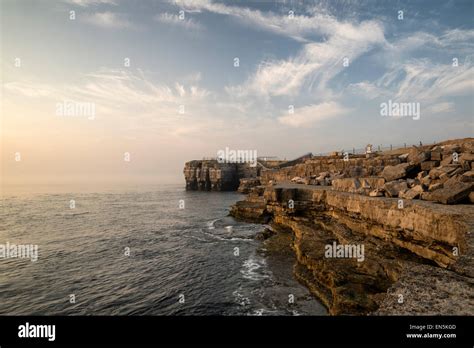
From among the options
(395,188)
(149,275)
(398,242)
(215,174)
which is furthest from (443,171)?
(215,174)

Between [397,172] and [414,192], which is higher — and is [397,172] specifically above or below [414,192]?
above

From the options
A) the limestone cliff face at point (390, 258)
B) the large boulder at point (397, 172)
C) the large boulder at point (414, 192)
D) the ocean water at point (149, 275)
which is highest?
the large boulder at point (397, 172)

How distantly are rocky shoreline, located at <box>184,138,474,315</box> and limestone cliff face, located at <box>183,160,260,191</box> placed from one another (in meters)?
60.0

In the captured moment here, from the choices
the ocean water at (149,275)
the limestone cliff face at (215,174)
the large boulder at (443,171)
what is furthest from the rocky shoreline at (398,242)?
the limestone cliff face at (215,174)

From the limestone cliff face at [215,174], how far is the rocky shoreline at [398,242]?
60.0 meters

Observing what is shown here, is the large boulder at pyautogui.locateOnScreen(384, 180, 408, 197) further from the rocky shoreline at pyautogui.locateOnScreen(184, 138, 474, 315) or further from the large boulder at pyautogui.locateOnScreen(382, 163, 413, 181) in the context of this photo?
the large boulder at pyautogui.locateOnScreen(382, 163, 413, 181)

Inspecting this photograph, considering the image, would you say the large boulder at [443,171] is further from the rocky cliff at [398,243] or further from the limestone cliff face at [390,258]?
the limestone cliff face at [390,258]

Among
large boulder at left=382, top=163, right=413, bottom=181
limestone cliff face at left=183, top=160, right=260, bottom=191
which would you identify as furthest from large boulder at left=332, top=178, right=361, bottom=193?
limestone cliff face at left=183, top=160, right=260, bottom=191

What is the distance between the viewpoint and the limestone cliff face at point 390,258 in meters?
5.64

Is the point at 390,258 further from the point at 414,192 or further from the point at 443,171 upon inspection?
the point at 443,171

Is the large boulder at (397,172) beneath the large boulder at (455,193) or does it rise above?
above

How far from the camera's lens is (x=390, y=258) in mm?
9531

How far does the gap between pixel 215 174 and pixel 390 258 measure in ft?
237

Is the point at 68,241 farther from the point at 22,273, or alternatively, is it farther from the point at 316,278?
the point at 316,278
